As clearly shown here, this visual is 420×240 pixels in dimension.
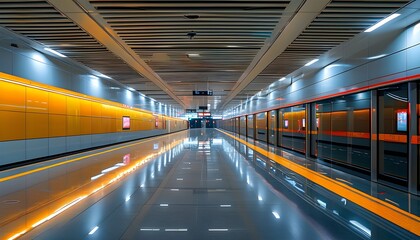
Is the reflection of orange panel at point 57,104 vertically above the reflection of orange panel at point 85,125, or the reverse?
the reflection of orange panel at point 57,104

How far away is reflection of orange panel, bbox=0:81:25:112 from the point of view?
8.17m

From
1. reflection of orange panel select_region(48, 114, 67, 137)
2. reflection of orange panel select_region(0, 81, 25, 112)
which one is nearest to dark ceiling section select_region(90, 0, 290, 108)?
reflection of orange panel select_region(0, 81, 25, 112)

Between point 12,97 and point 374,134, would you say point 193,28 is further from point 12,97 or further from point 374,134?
point 12,97

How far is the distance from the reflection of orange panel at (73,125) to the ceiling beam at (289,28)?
8.53 meters

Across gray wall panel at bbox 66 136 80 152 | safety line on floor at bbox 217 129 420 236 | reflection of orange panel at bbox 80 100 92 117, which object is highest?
reflection of orange panel at bbox 80 100 92 117

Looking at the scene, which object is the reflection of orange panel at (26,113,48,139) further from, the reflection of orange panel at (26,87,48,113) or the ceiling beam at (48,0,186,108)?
the ceiling beam at (48,0,186,108)

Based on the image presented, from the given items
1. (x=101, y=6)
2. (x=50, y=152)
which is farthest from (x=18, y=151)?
(x=101, y=6)

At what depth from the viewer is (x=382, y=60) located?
658 centimetres

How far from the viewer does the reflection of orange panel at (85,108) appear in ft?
44.3

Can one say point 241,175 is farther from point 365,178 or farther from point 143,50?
point 143,50

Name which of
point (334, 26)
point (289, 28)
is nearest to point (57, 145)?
point (289, 28)

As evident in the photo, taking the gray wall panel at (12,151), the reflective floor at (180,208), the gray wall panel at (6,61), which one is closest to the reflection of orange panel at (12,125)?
the gray wall panel at (12,151)

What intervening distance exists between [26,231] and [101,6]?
420 cm

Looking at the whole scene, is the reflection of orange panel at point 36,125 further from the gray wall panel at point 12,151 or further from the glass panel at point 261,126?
the glass panel at point 261,126
